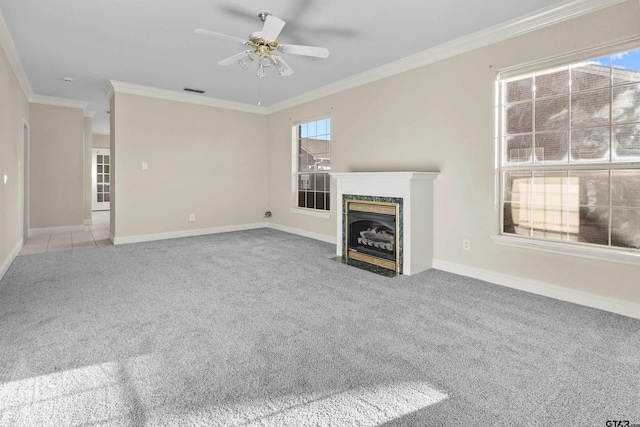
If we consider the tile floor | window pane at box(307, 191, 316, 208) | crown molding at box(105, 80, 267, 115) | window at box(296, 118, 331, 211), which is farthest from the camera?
window pane at box(307, 191, 316, 208)

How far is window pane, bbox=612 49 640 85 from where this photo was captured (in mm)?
2623

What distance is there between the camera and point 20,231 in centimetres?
519

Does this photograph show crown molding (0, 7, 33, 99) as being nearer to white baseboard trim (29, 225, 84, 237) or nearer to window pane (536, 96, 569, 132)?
white baseboard trim (29, 225, 84, 237)

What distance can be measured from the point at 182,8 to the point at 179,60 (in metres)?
1.40

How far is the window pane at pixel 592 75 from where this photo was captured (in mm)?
2758

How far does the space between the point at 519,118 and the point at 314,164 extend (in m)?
3.40

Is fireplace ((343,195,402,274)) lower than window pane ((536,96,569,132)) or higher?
lower

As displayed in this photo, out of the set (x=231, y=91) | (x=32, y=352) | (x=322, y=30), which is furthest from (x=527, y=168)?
(x=231, y=91)

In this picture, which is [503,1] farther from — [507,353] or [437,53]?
[507,353]

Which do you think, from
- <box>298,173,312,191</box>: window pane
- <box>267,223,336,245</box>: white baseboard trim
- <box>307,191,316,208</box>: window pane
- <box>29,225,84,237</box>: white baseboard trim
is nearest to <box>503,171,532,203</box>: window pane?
<box>267,223,336,245</box>: white baseboard trim

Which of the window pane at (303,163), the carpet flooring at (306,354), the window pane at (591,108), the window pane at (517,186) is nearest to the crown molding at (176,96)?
the window pane at (303,163)

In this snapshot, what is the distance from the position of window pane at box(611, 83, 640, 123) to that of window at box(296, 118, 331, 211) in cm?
359

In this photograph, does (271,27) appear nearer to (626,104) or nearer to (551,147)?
(551,147)

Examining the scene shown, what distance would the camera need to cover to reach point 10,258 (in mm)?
4129
